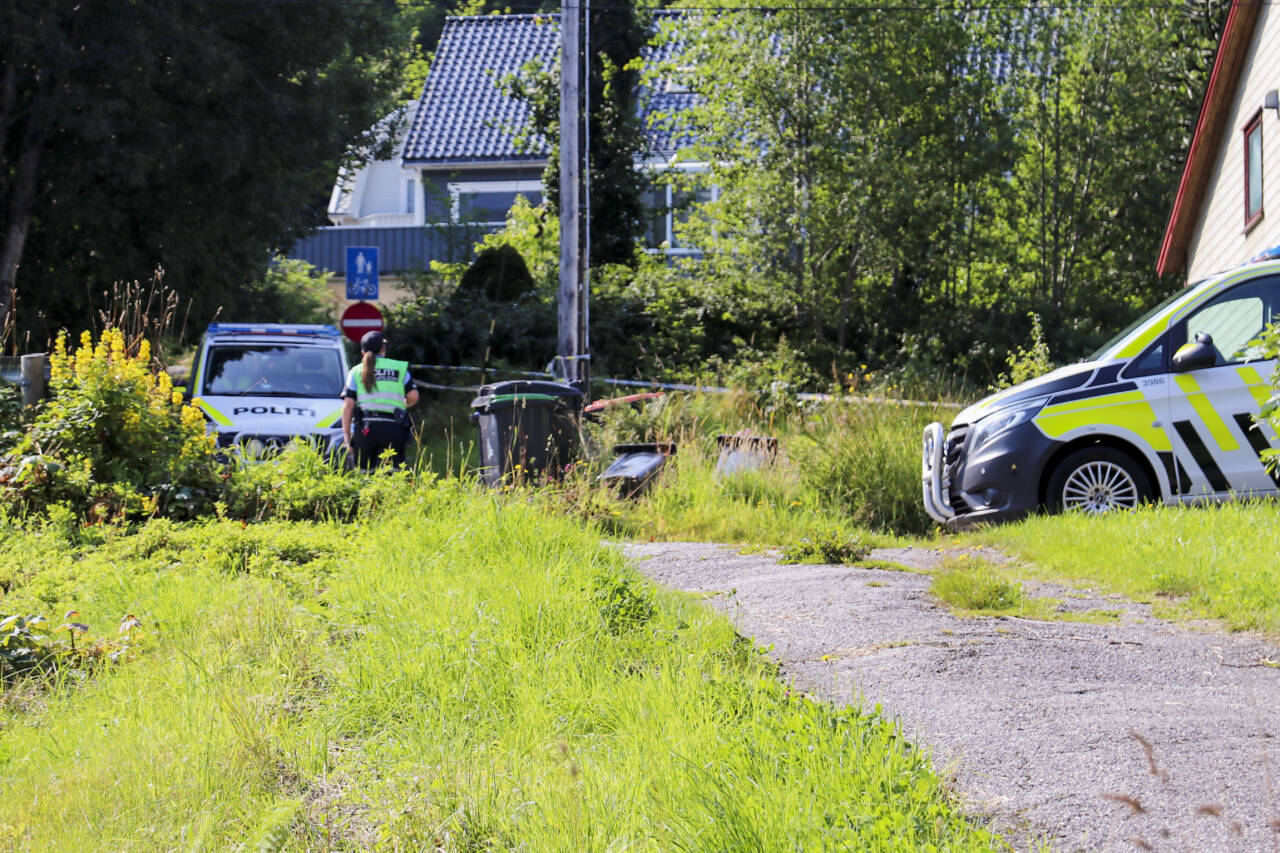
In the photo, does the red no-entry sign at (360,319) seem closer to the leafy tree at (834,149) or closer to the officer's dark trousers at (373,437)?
the officer's dark trousers at (373,437)

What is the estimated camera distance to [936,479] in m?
10.8

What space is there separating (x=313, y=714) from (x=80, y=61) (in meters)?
16.5

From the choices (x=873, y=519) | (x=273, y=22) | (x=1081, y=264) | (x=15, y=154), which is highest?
(x=273, y=22)

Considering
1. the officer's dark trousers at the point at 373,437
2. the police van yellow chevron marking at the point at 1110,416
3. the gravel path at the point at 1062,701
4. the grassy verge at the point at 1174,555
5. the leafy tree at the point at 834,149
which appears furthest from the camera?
the leafy tree at the point at 834,149

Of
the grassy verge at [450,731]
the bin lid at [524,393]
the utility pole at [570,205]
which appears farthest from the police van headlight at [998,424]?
the utility pole at [570,205]

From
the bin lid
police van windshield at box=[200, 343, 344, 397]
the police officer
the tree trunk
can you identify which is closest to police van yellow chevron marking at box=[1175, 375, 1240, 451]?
the bin lid

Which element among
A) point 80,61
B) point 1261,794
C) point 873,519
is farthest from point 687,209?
point 1261,794

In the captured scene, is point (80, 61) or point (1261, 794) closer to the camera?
point (1261, 794)

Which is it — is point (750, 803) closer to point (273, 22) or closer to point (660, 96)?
point (273, 22)

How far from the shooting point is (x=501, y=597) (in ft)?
19.3

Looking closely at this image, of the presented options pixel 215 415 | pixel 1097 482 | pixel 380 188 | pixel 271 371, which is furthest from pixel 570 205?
pixel 380 188

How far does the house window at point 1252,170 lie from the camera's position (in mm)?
18047

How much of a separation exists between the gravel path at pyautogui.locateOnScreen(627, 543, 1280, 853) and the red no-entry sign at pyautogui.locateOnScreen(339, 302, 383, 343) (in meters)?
11.8

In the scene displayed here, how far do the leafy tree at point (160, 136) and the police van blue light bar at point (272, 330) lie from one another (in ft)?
12.9
